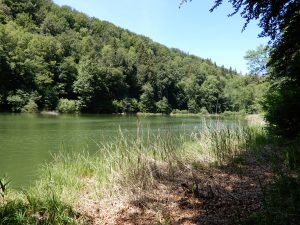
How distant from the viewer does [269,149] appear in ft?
32.6

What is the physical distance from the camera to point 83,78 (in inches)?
2884

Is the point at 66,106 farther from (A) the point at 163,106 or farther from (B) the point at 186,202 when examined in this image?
(B) the point at 186,202

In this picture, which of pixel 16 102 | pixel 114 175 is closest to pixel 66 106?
pixel 16 102

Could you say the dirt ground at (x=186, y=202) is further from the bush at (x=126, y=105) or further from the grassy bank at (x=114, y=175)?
the bush at (x=126, y=105)

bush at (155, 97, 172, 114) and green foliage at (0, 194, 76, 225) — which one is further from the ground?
bush at (155, 97, 172, 114)

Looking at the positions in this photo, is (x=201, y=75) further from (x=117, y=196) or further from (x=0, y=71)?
(x=117, y=196)

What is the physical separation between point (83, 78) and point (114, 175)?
2687 inches

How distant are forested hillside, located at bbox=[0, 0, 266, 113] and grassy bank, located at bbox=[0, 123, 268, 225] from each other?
34.1 m

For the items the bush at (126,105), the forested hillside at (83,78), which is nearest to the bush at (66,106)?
the forested hillside at (83,78)

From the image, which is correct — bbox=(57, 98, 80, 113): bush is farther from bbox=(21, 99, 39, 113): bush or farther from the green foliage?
the green foliage

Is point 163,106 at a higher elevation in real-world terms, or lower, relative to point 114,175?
higher

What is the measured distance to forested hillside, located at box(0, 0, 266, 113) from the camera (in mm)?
64375

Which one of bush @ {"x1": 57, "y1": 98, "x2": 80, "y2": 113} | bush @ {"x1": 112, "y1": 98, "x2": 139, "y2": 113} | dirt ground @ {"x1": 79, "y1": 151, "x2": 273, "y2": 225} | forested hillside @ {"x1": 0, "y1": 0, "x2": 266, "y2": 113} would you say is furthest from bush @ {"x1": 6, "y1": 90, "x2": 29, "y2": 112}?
dirt ground @ {"x1": 79, "y1": 151, "x2": 273, "y2": 225}

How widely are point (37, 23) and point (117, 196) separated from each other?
121 metres
